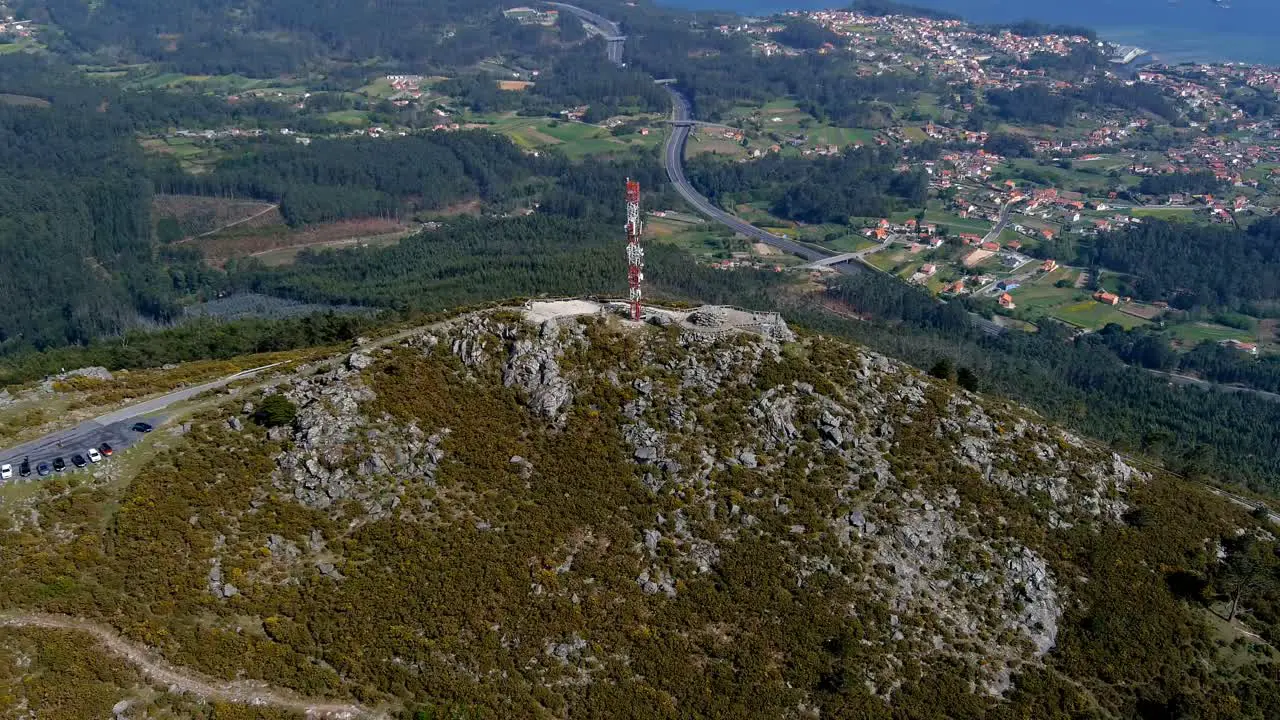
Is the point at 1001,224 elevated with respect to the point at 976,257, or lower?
elevated

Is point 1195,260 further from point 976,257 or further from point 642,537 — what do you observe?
point 642,537

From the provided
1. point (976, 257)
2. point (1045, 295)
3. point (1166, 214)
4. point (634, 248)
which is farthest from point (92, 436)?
point (1166, 214)

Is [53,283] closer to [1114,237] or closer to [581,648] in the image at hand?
[581,648]

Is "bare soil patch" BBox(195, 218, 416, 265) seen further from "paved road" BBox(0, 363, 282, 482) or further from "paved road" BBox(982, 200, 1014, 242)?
"paved road" BBox(982, 200, 1014, 242)

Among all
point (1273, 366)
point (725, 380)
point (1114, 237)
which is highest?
point (725, 380)

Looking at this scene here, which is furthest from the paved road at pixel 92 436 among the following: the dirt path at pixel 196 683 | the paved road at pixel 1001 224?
the paved road at pixel 1001 224

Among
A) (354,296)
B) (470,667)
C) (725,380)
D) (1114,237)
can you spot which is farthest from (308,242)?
(1114,237)
